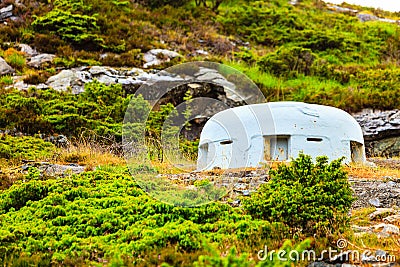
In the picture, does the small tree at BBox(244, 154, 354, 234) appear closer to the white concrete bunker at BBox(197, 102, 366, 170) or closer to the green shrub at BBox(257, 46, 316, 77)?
the white concrete bunker at BBox(197, 102, 366, 170)

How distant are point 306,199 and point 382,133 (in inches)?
480

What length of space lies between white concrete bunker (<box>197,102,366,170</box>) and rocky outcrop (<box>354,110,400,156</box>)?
19.5ft

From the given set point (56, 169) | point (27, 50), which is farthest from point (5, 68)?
point (56, 169)

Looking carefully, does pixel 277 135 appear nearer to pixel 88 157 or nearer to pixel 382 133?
pixel 88 157

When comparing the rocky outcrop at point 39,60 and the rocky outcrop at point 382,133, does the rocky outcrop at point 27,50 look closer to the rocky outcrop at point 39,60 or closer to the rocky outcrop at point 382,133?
the rocky outcrop at point 39,60

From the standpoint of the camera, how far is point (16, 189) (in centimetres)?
602

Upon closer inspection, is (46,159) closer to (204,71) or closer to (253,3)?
(204,71)

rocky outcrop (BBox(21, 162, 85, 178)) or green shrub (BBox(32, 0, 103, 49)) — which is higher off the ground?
green shrub (BBox(32, 0, 103, 49))

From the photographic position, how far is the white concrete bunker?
9.99m

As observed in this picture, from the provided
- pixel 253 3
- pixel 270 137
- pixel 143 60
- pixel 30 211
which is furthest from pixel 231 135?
pixel 253 3

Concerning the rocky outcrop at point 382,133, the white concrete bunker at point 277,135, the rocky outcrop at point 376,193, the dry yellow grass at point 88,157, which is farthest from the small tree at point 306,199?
the rocky outcrop at point 382,133

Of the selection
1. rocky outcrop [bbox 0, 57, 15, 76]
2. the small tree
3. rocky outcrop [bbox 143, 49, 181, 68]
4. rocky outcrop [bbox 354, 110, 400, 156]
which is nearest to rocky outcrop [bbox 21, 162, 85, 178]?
the small tree

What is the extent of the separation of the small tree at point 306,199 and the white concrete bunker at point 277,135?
13.8 feet

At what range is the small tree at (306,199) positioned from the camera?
493 cm
